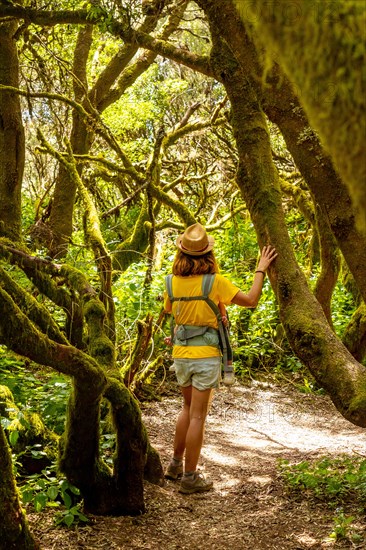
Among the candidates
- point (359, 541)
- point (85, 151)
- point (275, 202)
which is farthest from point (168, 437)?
point (85, 151)

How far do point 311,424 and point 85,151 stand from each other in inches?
257

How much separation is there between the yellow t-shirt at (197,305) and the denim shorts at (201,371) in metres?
0.04

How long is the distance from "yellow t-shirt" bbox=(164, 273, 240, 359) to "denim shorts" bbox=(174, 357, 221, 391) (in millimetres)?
42

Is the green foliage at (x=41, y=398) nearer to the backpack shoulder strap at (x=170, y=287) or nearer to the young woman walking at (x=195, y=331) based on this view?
the young woman walking at (x=195, y=331)

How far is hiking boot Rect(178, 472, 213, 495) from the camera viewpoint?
5.39 m

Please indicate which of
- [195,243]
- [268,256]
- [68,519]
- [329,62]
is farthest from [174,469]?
[329,62]

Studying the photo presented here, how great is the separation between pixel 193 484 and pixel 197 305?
1478 mm

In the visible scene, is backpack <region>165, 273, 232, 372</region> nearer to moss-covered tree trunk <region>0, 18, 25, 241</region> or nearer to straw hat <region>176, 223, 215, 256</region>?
straw hat <region>176, 223, 215, 256</region>

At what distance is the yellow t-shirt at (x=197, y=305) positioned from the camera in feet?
17.3

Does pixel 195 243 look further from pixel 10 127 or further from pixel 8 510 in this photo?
pixel 10 127

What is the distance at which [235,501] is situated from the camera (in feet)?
17.4

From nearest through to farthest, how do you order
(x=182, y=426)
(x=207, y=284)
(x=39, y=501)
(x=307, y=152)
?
1. (x=307, y=152)
2. (x=39, y=501)
3. (x=207, y=284)
4. (x=182, y=426)

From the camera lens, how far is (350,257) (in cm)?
279

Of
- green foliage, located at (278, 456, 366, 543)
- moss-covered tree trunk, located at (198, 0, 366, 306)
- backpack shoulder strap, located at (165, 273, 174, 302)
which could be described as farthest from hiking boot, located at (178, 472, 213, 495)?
moss-covered tree trunk, located at (198, 0, 366, 306)
